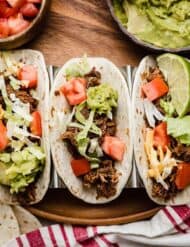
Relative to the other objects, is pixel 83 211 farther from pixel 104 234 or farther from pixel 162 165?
pixel 162 165

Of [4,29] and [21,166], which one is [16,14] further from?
[21,166]

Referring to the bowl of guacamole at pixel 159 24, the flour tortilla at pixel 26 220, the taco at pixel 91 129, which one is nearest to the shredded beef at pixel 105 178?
the taco at pixel 91 129

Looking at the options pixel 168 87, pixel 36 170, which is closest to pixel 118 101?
pixel 168 87

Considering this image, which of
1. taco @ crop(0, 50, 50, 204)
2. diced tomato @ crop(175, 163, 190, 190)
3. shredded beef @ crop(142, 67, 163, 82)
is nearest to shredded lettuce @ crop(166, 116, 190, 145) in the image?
diced tomato @ crop(175, 163, 190, 190)

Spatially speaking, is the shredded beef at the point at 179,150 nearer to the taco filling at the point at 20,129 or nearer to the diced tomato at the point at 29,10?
the taco filling at the point at 20,129

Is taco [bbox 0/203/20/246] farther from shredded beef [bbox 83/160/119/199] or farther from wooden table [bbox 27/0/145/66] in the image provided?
wooden table [bbox 27/0/145/66]

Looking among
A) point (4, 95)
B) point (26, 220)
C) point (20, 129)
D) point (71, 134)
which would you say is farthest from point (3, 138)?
point (26, 220)
